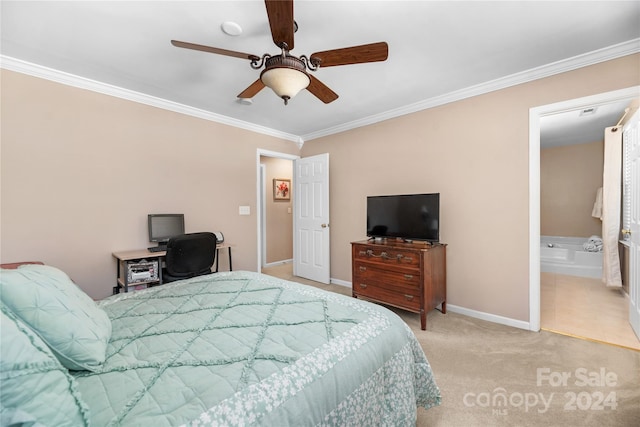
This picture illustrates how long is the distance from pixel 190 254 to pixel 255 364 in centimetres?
213

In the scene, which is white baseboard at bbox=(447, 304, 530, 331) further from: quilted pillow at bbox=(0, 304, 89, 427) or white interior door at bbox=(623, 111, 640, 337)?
quilted pillow at bbox=(0, 304, 89, 427)

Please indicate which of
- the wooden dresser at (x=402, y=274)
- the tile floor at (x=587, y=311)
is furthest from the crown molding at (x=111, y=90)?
the tile floor at (x=587, y=311)

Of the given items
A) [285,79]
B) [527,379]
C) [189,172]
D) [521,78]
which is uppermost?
[521,78]

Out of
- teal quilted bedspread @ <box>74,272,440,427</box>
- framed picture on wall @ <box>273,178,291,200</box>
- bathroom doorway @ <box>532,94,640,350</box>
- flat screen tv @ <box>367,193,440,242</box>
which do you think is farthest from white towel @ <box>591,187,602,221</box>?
framed picture on wall @ <box>273,178,291,200</box>

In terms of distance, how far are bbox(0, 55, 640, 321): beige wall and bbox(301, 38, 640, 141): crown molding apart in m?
0.06

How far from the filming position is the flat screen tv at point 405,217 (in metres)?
2.96

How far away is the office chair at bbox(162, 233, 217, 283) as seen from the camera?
270cm

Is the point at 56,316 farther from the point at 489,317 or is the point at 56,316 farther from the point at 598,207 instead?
the point at 598,207

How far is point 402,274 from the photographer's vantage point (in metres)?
2.89

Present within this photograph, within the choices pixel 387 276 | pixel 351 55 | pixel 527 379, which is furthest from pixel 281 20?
pixel 527 379

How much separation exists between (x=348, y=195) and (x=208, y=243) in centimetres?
215

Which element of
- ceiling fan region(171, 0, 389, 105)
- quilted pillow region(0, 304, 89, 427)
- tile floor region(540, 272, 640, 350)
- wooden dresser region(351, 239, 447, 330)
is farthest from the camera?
wooden dresser region(351, 239, 447, 330)

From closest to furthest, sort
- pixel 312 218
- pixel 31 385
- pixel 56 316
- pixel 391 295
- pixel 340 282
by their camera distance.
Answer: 1. pixel 31 385
2. pixel 56 316
3. pixel 391 295
4. pixel 340 282
5. pixel 312 218

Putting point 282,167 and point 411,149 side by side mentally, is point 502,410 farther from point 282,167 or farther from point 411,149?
point 282,167
